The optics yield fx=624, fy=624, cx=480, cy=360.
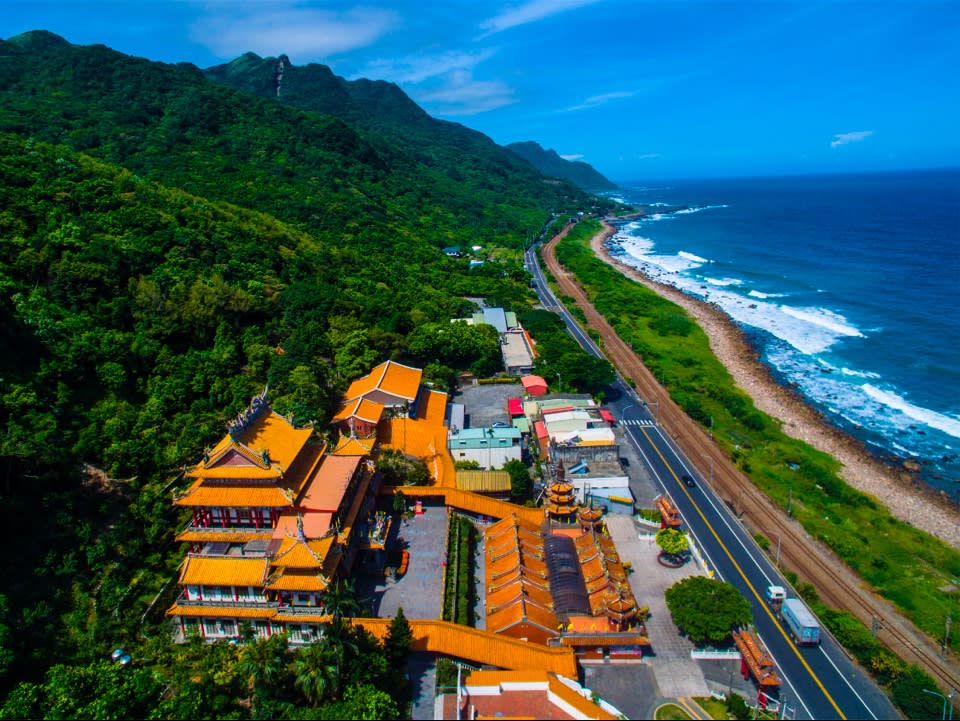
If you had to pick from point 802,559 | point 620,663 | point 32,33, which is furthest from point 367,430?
point 32,33

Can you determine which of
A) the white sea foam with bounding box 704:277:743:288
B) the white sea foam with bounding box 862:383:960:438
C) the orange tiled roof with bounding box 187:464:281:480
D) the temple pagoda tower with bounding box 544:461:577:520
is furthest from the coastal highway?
the white sea foam with bounding box 704:277:743:288

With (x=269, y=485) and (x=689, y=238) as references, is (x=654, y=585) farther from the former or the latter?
(x=689, y=238)

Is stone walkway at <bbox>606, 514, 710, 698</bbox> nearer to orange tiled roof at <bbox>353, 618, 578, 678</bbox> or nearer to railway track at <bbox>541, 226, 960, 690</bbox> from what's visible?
orange tiled roof at <bbox>353, 618, 578, 678</bbox>

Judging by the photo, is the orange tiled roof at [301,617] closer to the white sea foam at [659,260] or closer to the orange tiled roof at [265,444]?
the orange tiled roof at [265,444]

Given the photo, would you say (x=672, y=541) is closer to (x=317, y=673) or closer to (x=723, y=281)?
(x=317, y=673)

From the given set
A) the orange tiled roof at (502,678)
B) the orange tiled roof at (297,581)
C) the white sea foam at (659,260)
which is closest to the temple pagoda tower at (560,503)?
the orange tiled roof at (502,678)

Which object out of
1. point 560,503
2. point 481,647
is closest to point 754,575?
point 560,503
